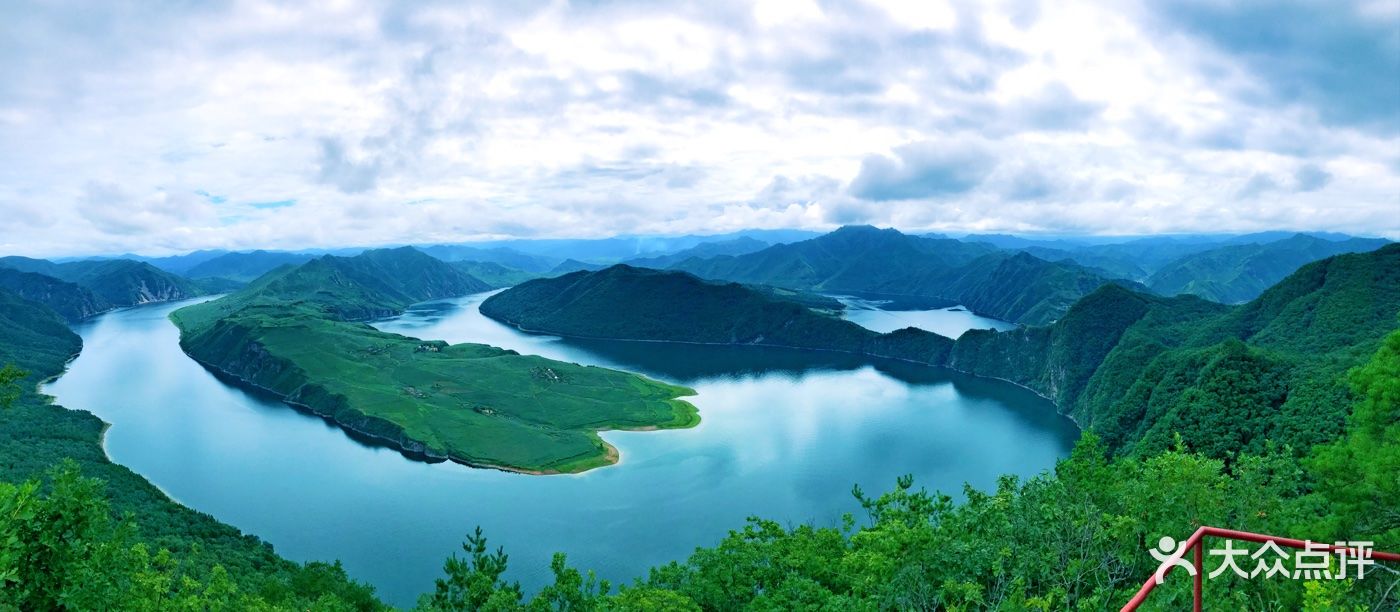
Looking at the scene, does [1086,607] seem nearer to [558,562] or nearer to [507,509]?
[558,562]

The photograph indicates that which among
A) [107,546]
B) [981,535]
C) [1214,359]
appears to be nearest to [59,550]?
[107,546]

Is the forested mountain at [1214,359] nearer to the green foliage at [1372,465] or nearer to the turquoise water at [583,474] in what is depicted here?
the turquoise water at [583,474]

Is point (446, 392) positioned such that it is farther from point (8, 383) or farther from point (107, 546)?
point (107, 546)

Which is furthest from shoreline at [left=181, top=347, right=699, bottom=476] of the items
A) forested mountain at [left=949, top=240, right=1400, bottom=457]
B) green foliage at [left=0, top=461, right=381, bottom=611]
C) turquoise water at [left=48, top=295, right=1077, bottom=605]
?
green foliage at [left=0, top=461, right=381, bottom=611]

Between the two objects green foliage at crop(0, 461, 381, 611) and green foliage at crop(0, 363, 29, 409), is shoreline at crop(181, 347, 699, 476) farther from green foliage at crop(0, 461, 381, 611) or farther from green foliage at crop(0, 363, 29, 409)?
green foliage at crop(0, 461, 381, 611)

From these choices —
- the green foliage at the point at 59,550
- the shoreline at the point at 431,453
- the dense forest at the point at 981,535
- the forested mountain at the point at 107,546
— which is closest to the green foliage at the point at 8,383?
the dense forest at the point at 981,535
